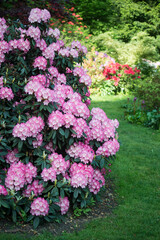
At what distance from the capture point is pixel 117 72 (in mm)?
10172

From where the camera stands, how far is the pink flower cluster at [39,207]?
8.26 feet

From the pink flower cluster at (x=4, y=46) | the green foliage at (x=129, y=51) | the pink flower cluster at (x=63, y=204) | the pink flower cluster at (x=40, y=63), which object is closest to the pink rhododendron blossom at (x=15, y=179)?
the pink flower cluster at (x=63, y=204)

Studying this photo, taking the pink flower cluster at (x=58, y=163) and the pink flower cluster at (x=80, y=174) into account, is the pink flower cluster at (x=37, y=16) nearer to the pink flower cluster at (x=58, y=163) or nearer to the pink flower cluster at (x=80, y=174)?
the pink flower cluster at (x=58, y=163)

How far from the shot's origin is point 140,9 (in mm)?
17422

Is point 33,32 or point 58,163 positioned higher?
point 33,32

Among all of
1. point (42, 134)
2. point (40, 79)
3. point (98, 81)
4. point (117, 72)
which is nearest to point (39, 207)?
point (42, 134)

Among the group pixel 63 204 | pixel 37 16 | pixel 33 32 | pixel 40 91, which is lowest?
pixel 63 204

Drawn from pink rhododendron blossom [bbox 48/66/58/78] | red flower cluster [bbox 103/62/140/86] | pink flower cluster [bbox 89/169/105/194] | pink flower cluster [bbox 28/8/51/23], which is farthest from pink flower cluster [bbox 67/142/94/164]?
red flower cluster [bbox 103/62/140/86]

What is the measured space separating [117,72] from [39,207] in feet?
27.0

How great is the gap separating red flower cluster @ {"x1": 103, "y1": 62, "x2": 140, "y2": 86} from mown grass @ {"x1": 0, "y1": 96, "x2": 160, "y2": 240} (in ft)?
13.2

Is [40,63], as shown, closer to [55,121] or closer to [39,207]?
[55,121]

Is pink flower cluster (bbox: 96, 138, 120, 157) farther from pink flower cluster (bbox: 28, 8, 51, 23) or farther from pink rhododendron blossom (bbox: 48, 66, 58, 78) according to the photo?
pink flower cluster (bbox: 28, 8, 51, 23)

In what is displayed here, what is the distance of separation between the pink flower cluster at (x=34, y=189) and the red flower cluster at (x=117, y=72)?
723 centimetres

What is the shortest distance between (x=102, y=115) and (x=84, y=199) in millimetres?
964
